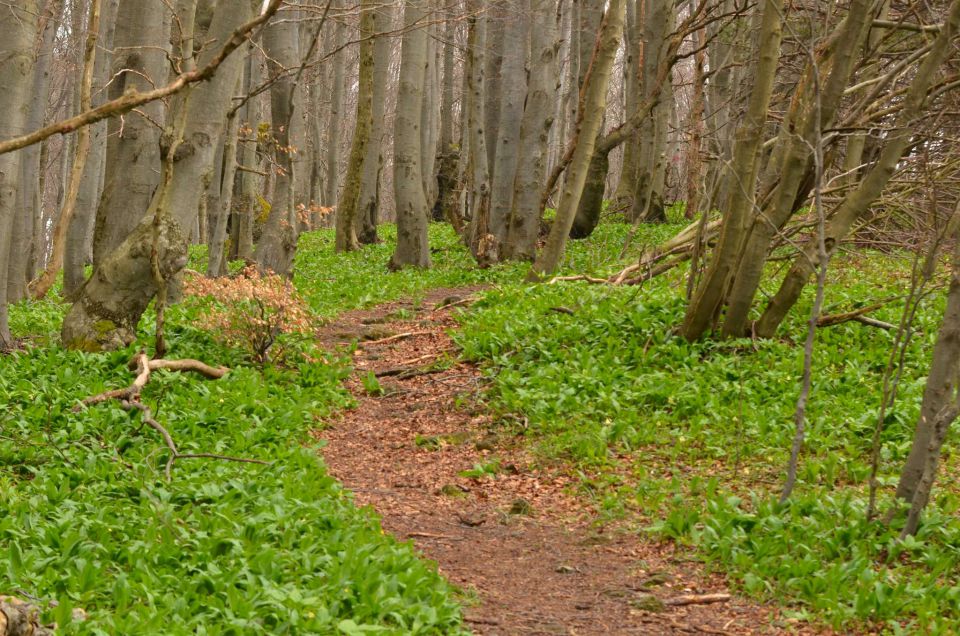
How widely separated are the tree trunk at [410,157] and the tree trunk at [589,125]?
3850 mm

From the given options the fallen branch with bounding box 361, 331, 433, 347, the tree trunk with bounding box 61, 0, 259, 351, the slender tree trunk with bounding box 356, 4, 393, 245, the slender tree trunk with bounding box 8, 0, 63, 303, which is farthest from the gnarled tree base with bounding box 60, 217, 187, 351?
the slender tree trunk with bounding box 356, 4, 393, 245

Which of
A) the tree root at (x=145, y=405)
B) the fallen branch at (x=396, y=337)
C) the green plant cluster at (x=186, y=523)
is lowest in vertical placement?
the green plant cluster at (x=186, y=523)

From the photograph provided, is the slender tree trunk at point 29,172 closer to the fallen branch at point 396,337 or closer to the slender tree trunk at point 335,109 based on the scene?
the fallen branch at point 396,337

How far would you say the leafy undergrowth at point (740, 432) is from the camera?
4930 millimetres

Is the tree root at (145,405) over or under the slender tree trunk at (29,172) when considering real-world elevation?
under

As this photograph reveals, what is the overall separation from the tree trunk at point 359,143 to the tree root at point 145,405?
10.4 metres

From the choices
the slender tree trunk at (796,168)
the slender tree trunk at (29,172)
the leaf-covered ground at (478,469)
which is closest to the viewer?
the leaf-covered ground at (478,469)

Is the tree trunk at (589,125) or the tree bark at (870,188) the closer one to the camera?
the tree bark at (870,188)

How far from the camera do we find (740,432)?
691cm

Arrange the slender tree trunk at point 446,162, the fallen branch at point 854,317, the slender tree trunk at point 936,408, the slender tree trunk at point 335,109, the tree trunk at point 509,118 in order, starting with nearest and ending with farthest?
the slender tree trunk at point 936,408 → the fallen branch at point 854,317 → the tree trunk at point 509,118 → the slender tree trunk at point 446,162 → the slender tree trunk at point 335,109

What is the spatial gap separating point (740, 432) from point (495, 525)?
221 cm

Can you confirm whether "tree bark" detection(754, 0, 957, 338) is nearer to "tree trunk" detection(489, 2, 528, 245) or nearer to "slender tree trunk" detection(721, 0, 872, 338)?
"slender tree trunk" detection(721, 0, 872, 338)

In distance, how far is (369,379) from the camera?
904 cm

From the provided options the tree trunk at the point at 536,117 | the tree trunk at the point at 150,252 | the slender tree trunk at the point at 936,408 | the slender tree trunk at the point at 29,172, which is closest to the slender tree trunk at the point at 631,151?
the tree trunk at the point at 536,117
